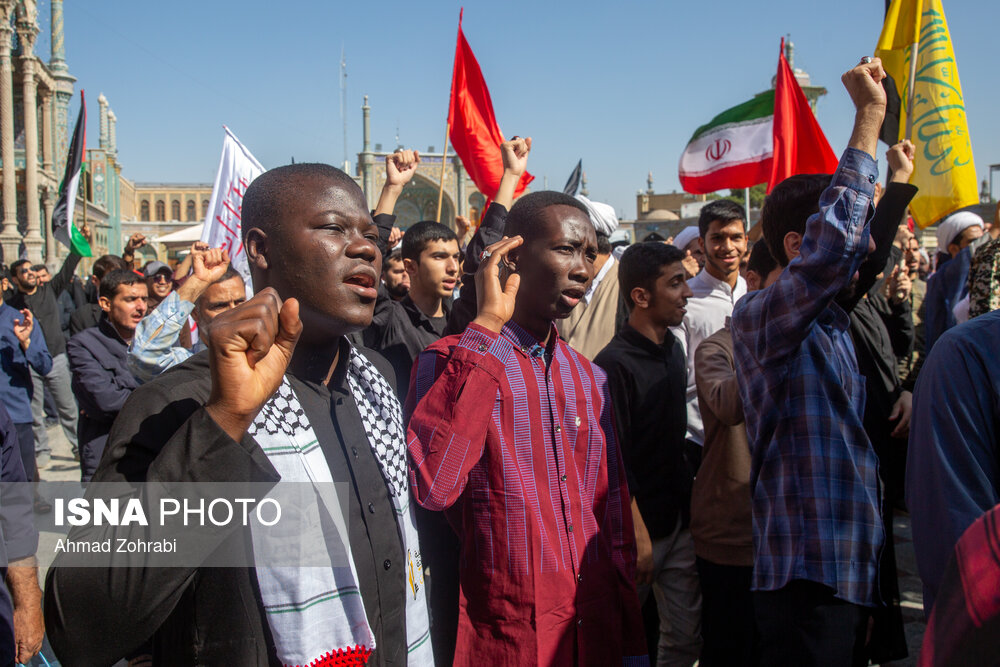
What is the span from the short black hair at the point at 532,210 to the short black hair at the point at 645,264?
0.82 metres

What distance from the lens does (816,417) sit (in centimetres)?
217

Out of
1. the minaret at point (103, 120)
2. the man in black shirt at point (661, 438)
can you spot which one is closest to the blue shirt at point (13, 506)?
the man in black shirt at point (661, 438)

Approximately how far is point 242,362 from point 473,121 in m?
5.58

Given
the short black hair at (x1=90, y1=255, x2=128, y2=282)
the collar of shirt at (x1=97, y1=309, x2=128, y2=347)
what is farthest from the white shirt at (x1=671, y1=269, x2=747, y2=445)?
the short black hair at (x1=90, y1=255, x2=128, y2=282)

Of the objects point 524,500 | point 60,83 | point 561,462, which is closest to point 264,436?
point 524,500

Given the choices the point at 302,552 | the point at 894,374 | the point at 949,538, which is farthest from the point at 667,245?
the point at 302,552

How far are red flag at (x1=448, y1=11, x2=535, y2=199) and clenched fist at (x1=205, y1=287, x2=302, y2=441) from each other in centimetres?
526

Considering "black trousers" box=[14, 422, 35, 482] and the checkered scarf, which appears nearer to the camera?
the checkered scarf

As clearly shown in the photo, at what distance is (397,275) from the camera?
512 cm

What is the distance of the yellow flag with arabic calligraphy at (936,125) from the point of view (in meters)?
4.39

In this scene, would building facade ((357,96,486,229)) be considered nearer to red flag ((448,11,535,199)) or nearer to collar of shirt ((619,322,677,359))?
red flag ((448,11,535,199))

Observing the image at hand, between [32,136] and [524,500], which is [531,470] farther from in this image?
[32,136]

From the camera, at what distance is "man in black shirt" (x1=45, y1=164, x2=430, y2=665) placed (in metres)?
1.24

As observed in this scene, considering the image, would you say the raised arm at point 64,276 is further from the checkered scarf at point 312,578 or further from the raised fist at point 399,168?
the checkered scarf at point 312,578
